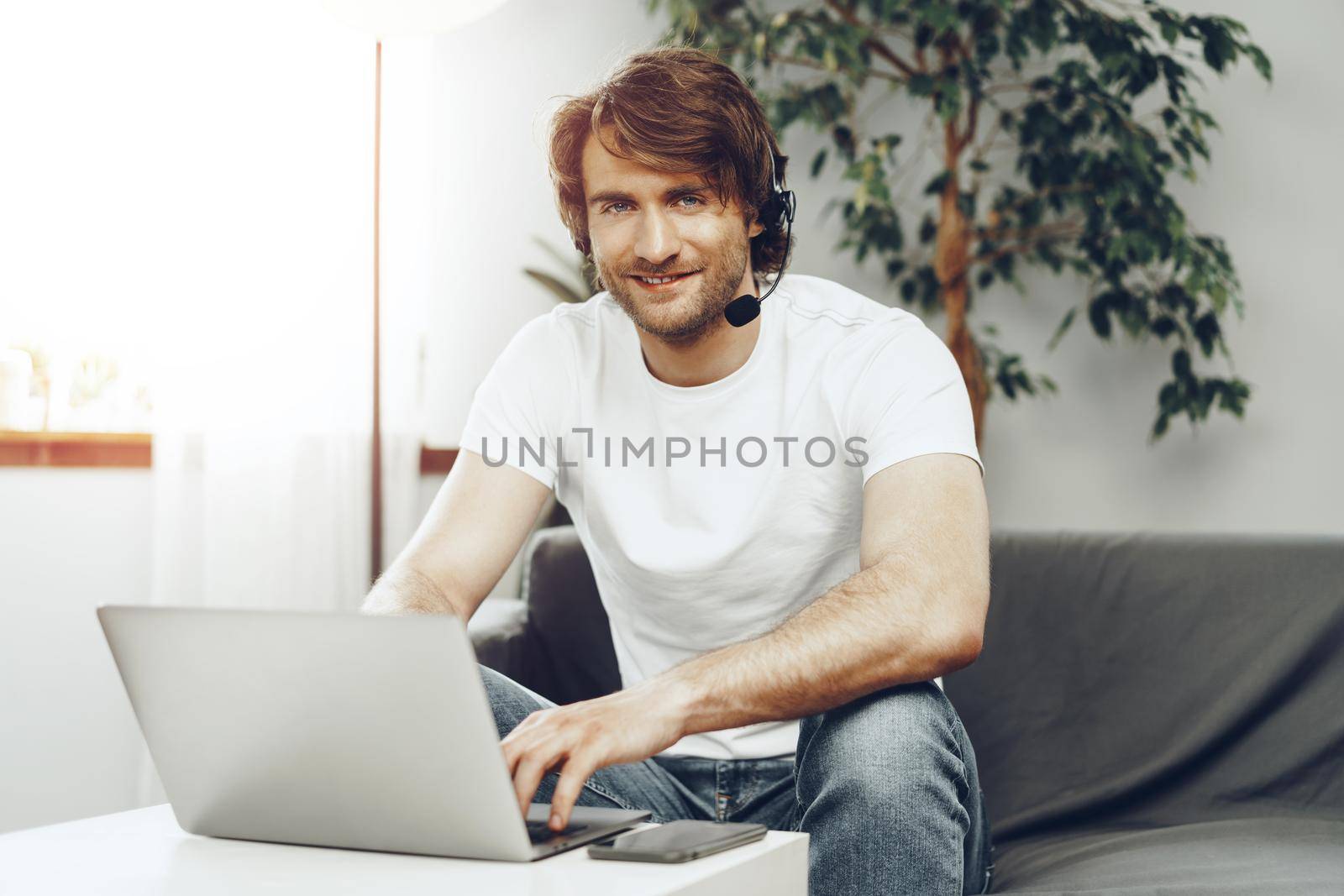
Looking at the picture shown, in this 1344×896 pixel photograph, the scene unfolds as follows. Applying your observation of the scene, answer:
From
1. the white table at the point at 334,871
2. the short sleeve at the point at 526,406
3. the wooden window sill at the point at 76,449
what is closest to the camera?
the white table at the point at 334,871

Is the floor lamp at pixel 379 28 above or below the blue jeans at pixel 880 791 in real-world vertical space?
above

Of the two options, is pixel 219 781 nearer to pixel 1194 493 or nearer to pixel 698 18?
pixel 698 18

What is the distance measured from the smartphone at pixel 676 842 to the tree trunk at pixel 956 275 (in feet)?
7.01

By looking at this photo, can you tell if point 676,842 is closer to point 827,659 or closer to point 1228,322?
point 827,659

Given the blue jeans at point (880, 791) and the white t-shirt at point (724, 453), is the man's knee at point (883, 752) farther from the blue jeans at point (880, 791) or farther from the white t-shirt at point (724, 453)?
the white t-shirt at point (724, 453)

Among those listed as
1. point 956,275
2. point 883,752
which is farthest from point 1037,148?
point 883,752

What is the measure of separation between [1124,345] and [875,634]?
Answer: 7.30 ft

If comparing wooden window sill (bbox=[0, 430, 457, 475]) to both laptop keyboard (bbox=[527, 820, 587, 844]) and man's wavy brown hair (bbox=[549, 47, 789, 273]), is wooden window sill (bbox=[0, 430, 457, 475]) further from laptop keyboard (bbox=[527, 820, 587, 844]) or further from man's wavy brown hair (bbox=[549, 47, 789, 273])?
laptop keyboard (bbox=[527, 820, 587, 844])

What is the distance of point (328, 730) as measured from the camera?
0.69 meters

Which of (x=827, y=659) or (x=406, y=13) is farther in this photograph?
(x=406, y=13)

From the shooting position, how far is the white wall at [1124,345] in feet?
9.15

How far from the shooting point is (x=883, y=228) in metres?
2.83

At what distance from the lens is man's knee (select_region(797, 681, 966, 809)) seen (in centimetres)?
89

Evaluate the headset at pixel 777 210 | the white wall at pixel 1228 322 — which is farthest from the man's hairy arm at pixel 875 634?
A: the white wall at pixel 1228 322
